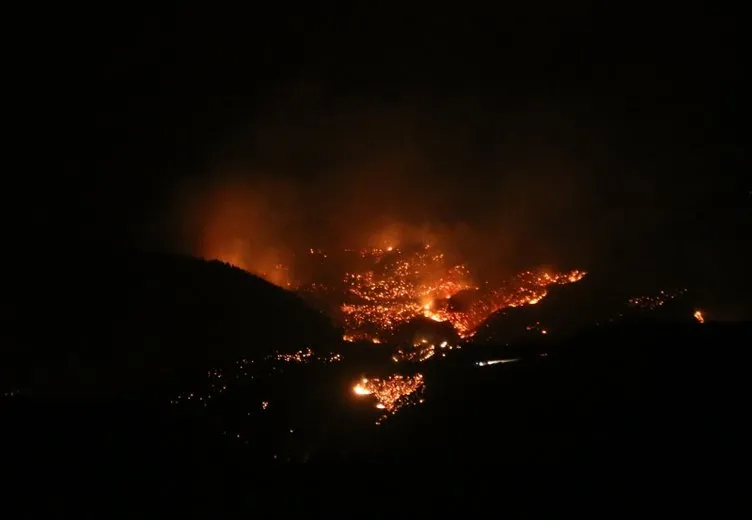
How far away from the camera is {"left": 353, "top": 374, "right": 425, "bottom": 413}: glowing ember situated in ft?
11.5

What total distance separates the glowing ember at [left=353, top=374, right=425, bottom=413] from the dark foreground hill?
2.49ft

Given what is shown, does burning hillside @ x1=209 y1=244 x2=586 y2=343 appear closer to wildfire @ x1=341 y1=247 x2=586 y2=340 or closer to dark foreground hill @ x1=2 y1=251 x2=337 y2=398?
wildfire @ x1=341 y1=247 x2=586 y2=340

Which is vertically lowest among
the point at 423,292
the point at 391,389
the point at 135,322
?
the point at 391,389

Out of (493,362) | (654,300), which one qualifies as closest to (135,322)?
(493,362)

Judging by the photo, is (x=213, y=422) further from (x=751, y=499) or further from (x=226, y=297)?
(x=751, y=499)

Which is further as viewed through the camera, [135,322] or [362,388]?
[135,322]

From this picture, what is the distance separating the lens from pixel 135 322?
517cm

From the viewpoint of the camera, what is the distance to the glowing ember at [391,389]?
11.5 ft

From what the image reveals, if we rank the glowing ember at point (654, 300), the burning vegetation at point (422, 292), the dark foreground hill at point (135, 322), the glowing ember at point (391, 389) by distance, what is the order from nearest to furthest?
the glowing ember at point (391, 389) < the dark foreground hill at point (135, 322) < the glowing ember at point (654, 300) < the burning vegetation at point (422, 292)

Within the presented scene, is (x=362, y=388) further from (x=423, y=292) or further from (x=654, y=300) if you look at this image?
(x=423, y=292)

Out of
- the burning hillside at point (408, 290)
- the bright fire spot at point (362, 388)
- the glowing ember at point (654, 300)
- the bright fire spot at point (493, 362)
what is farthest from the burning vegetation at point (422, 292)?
the bright fire spot at point (493, 362)

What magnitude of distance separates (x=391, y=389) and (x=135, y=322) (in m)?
2.67

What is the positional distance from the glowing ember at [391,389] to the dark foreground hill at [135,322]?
76 cm

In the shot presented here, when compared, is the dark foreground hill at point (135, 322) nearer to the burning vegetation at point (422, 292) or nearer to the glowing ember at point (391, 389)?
the glowing ember at point (391, 389)
